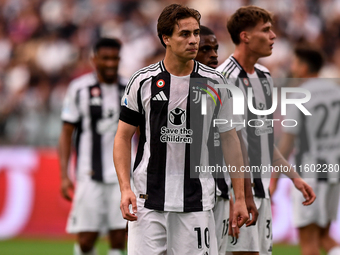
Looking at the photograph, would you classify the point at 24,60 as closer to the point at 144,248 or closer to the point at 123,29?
the point at 123,29

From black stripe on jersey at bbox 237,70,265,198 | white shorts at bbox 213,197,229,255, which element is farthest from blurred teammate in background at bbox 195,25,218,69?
white shorts at bbox 213,197,229,255

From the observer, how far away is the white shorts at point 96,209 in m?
6.25

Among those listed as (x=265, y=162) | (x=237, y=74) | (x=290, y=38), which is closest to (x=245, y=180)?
(x=265, y=162)

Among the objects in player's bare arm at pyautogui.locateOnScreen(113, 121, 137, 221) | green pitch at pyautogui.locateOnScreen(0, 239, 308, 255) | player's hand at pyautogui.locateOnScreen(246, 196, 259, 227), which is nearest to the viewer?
player's bare arm at pyautogui.locateOnScreen(113, 121, 137, 221)

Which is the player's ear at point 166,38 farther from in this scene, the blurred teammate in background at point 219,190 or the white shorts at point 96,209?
the white shorts at point 96,209

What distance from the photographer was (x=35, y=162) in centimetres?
932

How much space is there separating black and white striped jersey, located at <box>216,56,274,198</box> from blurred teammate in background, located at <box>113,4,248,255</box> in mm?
832

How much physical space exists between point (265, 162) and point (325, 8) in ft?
31.8

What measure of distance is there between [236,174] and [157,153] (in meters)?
0.55

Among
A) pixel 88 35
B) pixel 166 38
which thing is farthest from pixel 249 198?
pixel 88 35

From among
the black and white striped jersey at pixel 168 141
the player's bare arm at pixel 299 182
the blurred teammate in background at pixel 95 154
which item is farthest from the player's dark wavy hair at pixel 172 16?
the blurred teammate in background at pixel 95 154

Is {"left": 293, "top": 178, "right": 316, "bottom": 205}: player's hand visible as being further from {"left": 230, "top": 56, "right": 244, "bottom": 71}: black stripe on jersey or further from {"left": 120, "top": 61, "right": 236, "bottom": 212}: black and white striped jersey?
{"left": 120, "top": 61, "right": 236, "bottom": 212}: black and white striped jersey

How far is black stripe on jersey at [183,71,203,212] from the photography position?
12.3 feet

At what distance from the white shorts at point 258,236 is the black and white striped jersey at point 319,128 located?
1.66 metres
